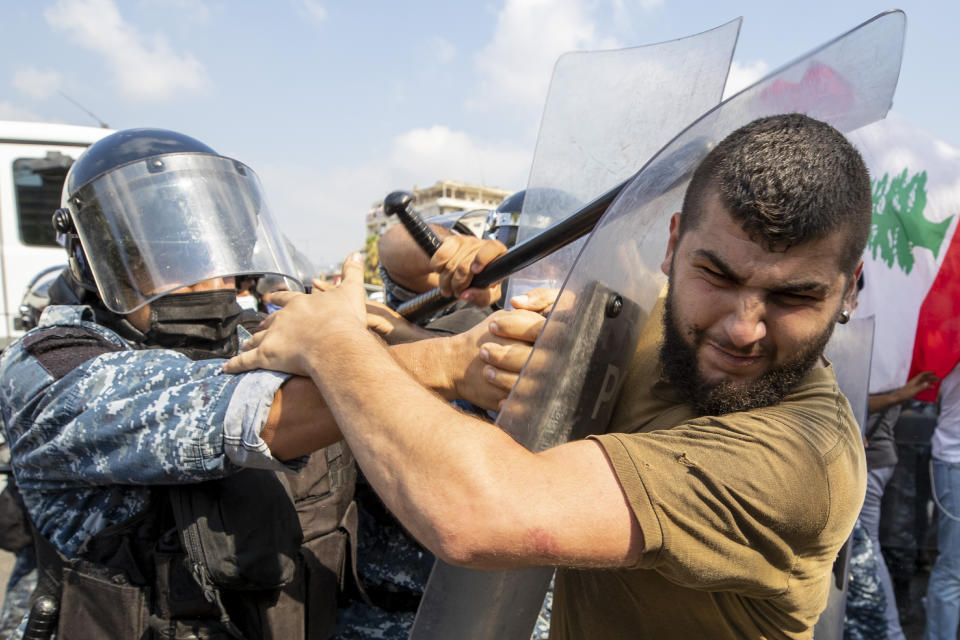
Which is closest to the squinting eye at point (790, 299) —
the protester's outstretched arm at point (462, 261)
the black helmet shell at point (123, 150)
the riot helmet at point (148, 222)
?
the protester's outstretched arm at point (462, 261)

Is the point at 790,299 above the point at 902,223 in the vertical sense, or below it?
below

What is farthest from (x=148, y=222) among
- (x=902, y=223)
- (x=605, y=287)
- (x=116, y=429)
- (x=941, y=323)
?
(x=941, y=323)

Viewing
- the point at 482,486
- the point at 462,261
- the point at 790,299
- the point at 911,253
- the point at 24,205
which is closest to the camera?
the point at 482,486

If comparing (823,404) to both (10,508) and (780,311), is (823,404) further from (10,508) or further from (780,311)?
(10,508)

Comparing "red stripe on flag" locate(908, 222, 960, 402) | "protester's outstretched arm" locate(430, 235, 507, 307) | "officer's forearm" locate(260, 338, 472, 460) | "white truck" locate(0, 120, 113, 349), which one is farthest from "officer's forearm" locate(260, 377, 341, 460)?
"white truck" locate(0, 120, 113, 349)

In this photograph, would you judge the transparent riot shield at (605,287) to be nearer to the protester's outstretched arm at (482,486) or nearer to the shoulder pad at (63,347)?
the protester's outstretched arm at (482,486)

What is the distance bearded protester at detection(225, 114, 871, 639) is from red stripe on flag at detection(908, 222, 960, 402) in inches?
108

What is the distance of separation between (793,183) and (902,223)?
120 inches

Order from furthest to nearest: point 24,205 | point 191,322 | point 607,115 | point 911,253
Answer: point 24,205 → point 911,253 → point 191,322 → point 607,115

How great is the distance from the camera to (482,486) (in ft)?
3.22

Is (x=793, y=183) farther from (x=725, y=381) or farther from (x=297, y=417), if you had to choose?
(x=297, y=417)

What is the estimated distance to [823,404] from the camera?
1.21m

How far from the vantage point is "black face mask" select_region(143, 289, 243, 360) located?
190 centimetres

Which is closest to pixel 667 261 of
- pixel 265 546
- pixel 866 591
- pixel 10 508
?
pixel 265 546
